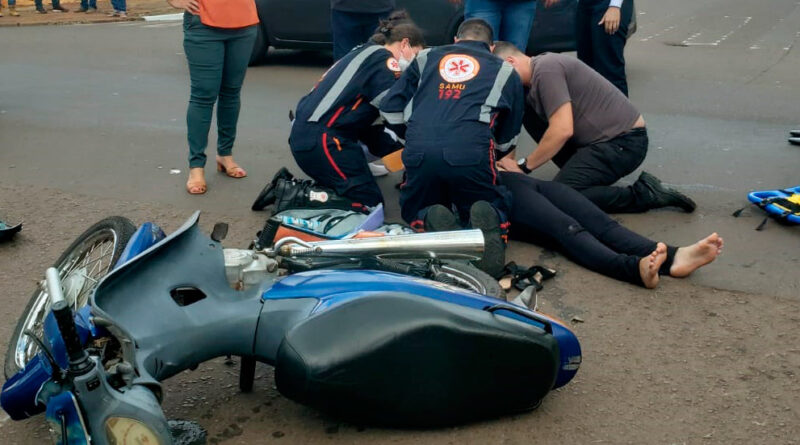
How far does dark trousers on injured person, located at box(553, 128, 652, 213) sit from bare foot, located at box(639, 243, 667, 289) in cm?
101

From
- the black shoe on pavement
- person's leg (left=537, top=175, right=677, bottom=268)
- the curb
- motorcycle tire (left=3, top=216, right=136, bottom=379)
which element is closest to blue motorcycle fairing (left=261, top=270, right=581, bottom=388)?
motorcycle tire (left=3, top=216, right=136, bottom=379)

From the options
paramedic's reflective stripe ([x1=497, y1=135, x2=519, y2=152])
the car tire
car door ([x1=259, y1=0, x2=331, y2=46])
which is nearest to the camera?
paramedic's reflective stripe ([x1=497, y1=135, x2=519, y2=152])

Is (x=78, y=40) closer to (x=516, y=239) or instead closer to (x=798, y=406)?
(x=516, y=239)

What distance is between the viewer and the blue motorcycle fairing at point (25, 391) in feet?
9.34

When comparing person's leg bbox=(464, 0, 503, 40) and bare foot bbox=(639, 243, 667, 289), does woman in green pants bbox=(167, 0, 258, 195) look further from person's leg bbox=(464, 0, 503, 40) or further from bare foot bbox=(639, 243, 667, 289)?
bare foot bbox=(639, 243, 667, 289)

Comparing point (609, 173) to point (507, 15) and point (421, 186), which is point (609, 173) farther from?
point (507, 15)

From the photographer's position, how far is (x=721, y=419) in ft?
10.3

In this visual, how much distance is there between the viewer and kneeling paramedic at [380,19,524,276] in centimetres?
454

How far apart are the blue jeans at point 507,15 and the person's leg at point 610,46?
0.48 meters

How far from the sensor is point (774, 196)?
5098mm

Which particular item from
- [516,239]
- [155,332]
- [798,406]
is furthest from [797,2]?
[155,332]

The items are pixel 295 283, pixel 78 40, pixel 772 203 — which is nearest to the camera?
pixel 295 283

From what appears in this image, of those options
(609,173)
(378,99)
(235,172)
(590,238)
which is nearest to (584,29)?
(609,173)

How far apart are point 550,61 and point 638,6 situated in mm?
11266
